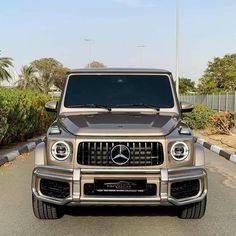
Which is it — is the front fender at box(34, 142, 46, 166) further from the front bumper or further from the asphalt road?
the asphalt road

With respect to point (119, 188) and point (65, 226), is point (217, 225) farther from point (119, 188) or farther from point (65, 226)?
point (65, 226)

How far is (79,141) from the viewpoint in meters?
5.22

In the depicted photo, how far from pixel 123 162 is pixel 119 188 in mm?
283

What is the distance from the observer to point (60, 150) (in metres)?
5.32

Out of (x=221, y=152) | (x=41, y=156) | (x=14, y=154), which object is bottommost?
(x=221, y=152)

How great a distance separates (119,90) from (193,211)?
1.97m

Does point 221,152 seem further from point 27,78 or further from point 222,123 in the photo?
point 27,78

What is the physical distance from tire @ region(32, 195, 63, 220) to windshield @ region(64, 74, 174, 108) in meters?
1.49

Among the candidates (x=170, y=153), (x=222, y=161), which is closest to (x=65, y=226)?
(x=170, y=153)

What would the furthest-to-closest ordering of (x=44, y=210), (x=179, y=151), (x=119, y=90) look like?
(x=119, y=90) < (x=44, y=210) < (x=179, y=151)

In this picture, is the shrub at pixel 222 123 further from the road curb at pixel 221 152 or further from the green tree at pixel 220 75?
the green tree at pixel 220 75

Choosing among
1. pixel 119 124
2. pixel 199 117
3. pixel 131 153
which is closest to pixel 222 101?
pixel 199 117

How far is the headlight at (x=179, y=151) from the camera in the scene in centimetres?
529

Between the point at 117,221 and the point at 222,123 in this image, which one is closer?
the point at 117,221
